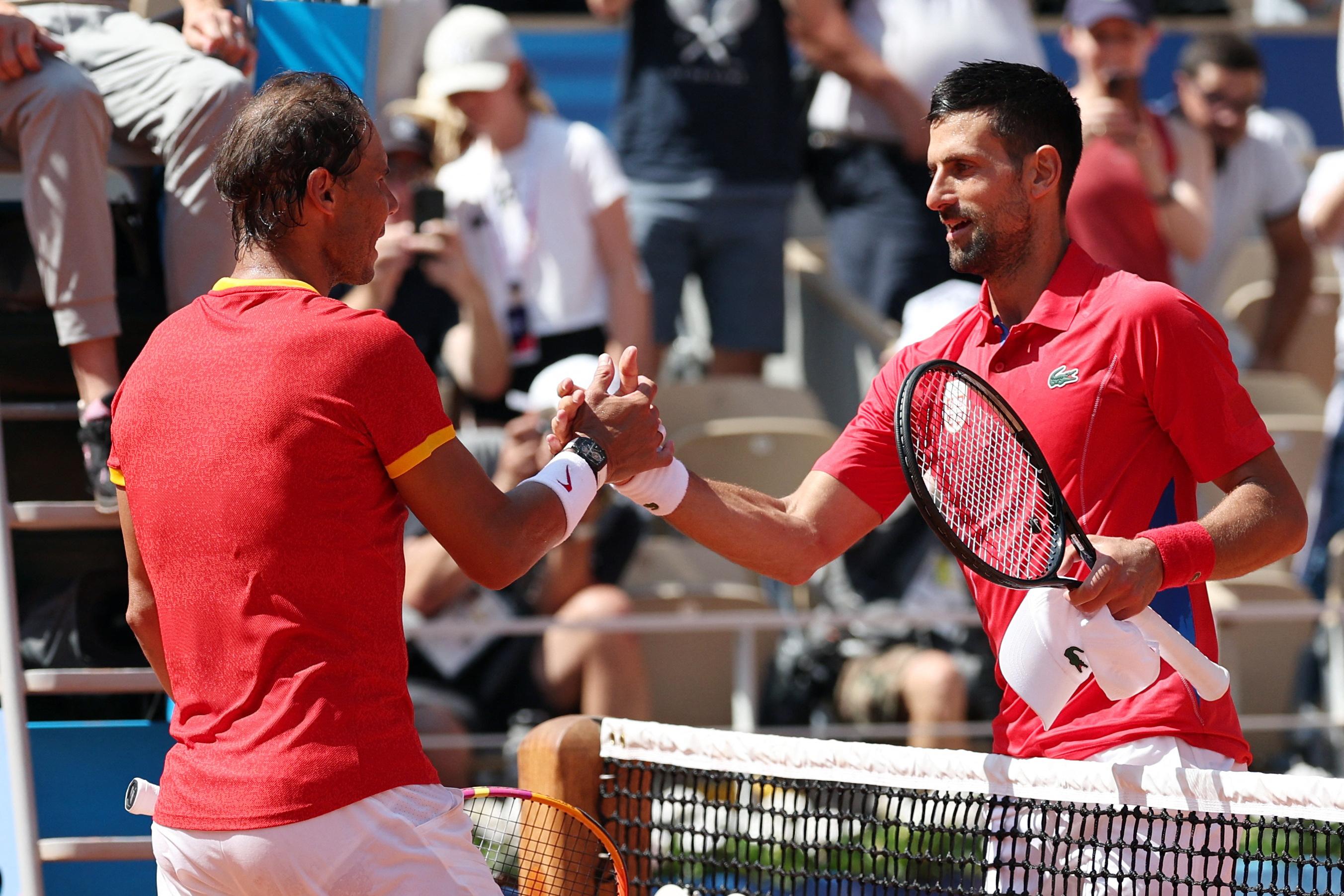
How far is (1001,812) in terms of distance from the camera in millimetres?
2807

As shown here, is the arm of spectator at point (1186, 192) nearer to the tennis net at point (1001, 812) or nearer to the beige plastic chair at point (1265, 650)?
the beige plastic chair at point (1265, 650)

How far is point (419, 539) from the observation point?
18.3 ft

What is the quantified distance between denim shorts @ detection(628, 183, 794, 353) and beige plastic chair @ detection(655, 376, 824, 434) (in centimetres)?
21

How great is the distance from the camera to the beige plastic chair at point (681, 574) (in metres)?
6.00

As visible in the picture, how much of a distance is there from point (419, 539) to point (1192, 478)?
3.28 meters

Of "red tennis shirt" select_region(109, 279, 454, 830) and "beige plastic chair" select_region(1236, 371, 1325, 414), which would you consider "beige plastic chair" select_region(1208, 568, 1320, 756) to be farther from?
"red tennis shirt" select_region(109, 279, 454, 830)

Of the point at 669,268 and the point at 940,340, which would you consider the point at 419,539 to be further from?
the point at 940,340

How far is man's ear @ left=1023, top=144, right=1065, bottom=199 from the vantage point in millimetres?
2943

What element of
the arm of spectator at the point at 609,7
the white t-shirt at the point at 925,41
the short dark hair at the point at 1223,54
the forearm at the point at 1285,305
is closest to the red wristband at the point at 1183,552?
the white t-shirt at the point at 925,41

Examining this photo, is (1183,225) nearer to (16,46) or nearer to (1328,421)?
(1328,421)

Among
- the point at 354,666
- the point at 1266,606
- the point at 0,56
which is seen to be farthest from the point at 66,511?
the point at 1266,606

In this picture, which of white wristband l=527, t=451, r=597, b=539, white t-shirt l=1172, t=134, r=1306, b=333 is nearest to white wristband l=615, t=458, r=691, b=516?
white wristband l=527, t=451, r=597, b=539

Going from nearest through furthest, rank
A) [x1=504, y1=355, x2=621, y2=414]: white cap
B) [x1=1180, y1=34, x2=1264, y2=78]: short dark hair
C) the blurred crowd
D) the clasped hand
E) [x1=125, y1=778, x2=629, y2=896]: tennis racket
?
the clasped hand → [x1=125, y1=778, x2=629, y2=896]: tennis racket → [x1=504, y1=355, x2=621, y2=414]: white cap → the blurred crowd → [x1=1180, y1=34, x2=1264, y2=78]: short dark hair

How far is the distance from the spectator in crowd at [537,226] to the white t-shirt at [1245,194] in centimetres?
267
